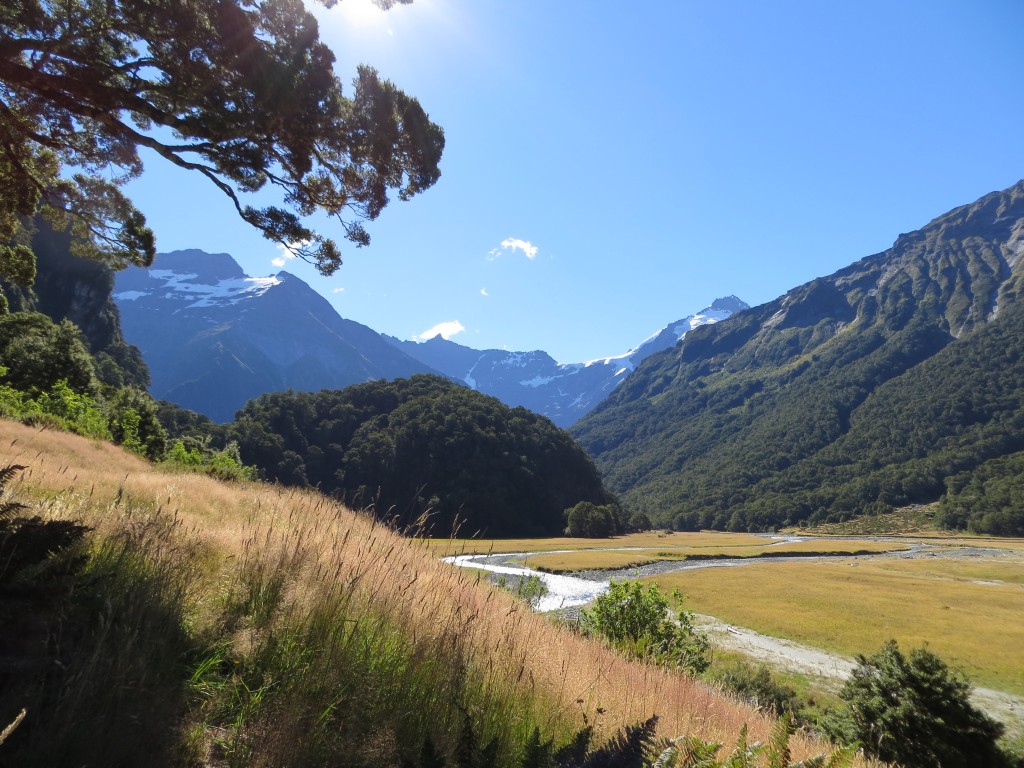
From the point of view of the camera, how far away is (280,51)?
699 cm

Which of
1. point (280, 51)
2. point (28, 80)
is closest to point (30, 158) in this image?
point (28, 80)

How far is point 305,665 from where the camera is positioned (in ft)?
10.5

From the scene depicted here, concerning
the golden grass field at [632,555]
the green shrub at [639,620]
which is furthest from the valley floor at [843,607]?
the green shrub at [639,620]

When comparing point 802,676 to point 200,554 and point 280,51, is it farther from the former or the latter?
point 280,51

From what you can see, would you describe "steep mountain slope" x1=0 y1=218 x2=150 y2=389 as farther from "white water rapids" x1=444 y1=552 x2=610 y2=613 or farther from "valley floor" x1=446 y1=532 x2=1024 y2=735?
"valley floor" x1=446 y1=532 x2=1024 y2=735

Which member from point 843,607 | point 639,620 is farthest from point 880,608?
point 639,620

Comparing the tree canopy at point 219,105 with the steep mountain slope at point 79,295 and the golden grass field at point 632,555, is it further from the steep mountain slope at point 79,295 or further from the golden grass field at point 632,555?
the steep mountain slope at point 79,295

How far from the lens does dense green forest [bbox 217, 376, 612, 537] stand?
319 ft

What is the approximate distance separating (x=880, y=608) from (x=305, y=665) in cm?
4264

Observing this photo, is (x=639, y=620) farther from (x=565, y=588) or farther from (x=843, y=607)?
(x=843, y=607)

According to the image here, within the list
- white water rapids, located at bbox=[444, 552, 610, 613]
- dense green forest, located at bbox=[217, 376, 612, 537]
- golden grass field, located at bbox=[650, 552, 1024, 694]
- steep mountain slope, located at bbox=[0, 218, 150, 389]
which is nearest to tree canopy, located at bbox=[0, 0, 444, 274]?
golden grass field, located at bbox=[650, 552, 1024, 694]

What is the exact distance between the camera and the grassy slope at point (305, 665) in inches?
95.5

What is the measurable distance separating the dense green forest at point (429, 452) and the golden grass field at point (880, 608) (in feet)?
181

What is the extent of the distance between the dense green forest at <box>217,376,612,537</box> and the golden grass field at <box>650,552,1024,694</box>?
55.1 meters
